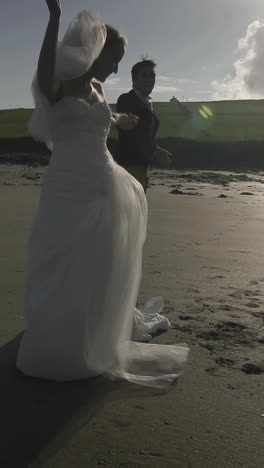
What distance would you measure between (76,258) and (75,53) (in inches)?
43.4

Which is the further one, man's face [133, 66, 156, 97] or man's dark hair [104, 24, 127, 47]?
man's face [133, 66, 156, 97]

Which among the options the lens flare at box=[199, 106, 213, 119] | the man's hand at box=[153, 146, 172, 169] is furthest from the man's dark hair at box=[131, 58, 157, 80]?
the lens flare at box=[199, 106, 213, 119]

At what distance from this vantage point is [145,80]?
14.1 ft

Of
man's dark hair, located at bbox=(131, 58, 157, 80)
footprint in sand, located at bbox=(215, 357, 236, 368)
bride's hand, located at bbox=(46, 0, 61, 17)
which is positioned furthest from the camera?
man's dark hair, located at bbox=(131, 58, 157, 80)

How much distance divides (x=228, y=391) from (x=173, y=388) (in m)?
0.31

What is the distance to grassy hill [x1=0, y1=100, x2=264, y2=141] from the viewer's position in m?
27.1

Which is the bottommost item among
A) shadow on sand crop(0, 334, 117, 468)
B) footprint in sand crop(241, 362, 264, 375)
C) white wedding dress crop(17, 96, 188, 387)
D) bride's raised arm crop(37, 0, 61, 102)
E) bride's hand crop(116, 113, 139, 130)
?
shadow on sand crop(0, 334, 117, 468)

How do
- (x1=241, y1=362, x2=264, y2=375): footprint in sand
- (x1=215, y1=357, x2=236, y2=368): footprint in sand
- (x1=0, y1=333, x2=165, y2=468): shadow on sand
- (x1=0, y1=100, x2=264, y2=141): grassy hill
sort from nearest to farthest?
(x1=0, y1=333, x2=165, y2=468): shadow on sand, (x1=241, y1=362, x2=264, y2=375): footprint in sand, (x1=215, y1=357, x2=236, y2=368): footprint in sand, (x1=0, y1=100, x2=264, y2=141): grassy hill

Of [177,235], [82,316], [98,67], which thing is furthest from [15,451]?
[177,235]

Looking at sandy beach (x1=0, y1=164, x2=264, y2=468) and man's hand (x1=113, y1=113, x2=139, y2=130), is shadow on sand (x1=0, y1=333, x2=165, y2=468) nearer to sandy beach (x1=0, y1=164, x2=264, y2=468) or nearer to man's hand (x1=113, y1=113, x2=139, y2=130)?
sandy beach (x1=0, y1=164, x2=264, y2=468)

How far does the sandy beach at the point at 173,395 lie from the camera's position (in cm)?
255

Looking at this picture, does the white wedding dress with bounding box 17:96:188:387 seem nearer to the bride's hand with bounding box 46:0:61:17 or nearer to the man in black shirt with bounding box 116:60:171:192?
the bride's hand with bounding box 46:0:61:17

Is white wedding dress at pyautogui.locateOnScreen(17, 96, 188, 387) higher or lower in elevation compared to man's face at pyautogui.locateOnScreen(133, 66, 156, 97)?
lower

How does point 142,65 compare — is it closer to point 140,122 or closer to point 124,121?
point 140,122
